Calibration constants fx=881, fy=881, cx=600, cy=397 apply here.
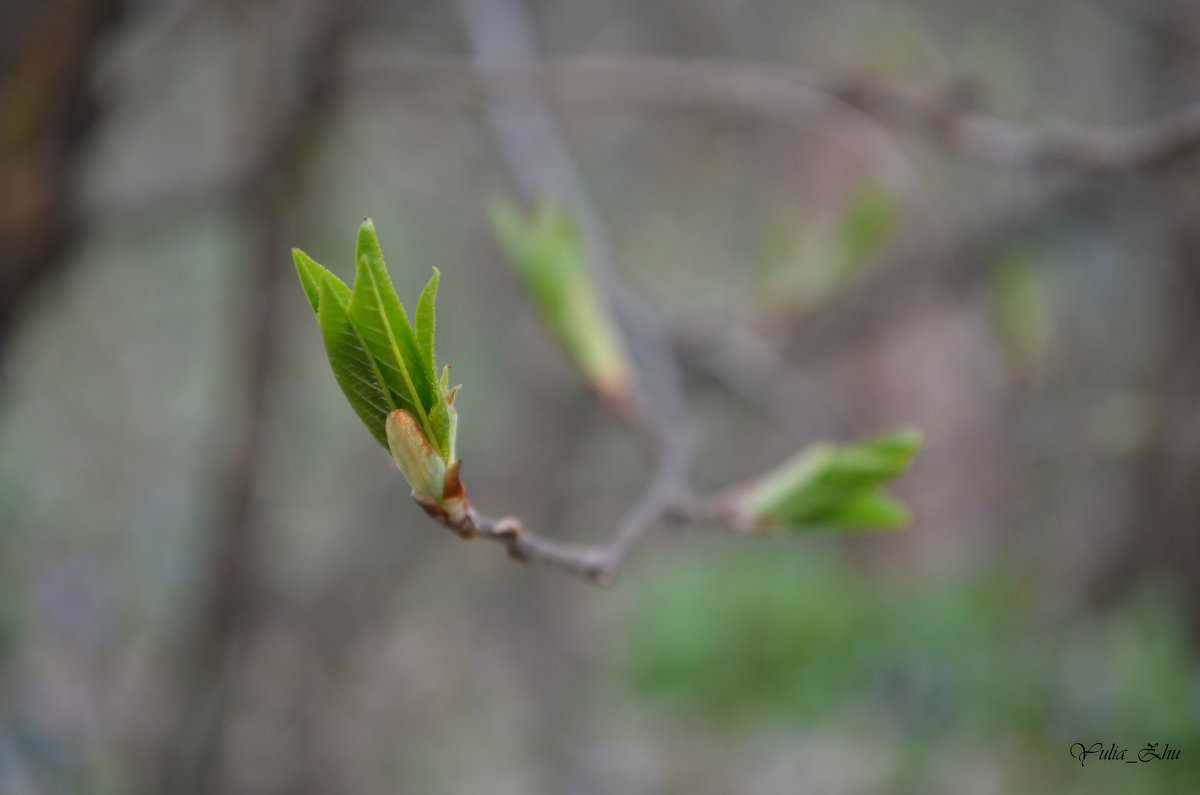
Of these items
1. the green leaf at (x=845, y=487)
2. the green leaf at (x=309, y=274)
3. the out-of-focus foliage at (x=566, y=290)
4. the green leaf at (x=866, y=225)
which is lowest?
the green leaf at (x=309, y=274)

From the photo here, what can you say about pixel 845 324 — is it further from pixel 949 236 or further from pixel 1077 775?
pixel 1077 775

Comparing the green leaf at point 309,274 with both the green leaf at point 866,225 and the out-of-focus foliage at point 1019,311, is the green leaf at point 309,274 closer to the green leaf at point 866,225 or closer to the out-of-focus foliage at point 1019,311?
the green leaf at point 866,225

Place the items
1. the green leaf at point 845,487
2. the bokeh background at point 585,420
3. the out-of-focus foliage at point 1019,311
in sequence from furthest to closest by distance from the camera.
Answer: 1. the bokeh background at point 585,420
2. the out-of-focus foliage at point 1019,311
3. the green leaf at point 845,487

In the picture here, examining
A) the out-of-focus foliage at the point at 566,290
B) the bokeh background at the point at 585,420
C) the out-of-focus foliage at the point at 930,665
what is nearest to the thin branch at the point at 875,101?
the bokeh background at the point at 585,420

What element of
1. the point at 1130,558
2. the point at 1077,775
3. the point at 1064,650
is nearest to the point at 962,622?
the point at 1064,650

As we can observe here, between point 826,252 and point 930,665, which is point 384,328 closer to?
point 826,252

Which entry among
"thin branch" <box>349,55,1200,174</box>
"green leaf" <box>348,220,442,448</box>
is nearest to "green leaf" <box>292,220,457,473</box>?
"green leaf" <box>348,220,442,448</box>
